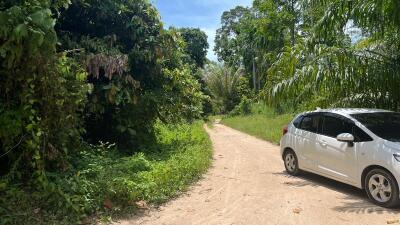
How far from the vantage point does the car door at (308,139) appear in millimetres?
9078

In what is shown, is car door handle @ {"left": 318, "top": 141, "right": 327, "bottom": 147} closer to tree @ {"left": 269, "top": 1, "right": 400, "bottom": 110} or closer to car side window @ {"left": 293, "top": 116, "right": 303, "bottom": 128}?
car side window @ {"left": 293, "top": 116, "right": 303, "bottom": 128}

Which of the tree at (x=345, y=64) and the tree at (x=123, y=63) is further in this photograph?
the tree at (x=123, y=63)

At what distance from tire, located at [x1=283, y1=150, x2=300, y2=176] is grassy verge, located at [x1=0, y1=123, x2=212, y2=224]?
82.2 inches

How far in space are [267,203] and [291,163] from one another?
9.10 ft

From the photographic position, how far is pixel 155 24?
40.3 ft

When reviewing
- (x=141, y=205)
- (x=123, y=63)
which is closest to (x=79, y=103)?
(x=141, y=205)

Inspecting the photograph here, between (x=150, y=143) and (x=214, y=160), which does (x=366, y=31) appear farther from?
(x=150, y=143)

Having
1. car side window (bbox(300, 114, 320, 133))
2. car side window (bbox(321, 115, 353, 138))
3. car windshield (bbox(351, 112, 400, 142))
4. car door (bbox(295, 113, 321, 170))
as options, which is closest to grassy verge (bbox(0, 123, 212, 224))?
car door (bbox(295, 113, 321, 170))

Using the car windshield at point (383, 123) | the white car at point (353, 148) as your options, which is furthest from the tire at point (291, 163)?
the car windshield at point (383, 123)

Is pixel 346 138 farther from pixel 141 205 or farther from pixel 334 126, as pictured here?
pixel 141 205

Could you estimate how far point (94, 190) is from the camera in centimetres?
713

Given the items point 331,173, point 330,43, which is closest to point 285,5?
point 330,43

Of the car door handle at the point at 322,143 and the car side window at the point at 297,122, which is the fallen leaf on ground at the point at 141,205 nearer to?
the car door handle at the point at 322,143

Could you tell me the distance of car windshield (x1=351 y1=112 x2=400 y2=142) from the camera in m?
7.57
